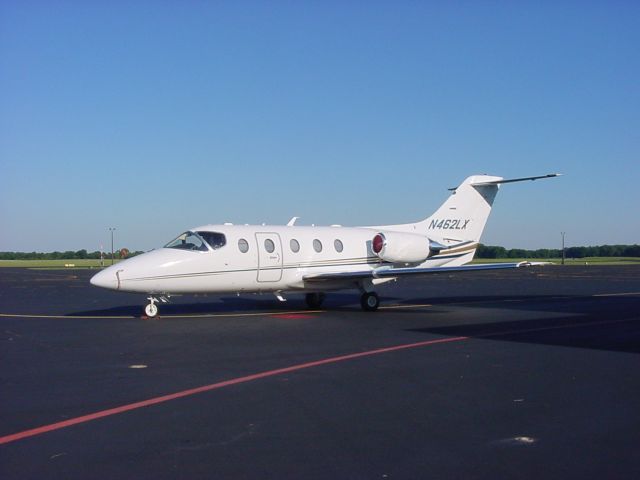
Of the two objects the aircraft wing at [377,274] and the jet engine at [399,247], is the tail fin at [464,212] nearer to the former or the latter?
the jet engine at [399,247]

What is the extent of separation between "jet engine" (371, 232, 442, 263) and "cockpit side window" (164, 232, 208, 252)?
586 centimetres

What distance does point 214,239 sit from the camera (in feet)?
59.8

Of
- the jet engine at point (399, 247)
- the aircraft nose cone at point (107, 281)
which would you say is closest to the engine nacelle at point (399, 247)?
the jet engine at point (399, 247)

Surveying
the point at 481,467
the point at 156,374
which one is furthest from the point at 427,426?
the point at 156,374

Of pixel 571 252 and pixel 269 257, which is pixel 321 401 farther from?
pixel 571 252

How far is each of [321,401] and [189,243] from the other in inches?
434

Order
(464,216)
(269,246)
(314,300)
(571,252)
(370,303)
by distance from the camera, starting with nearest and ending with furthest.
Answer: (269,246), (370,303), (314,300), (464,216), (571,252)

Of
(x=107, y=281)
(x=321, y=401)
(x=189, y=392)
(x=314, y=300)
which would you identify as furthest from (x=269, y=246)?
(x=321, y=401)

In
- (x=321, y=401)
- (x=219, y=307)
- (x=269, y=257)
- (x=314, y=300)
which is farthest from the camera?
(x=219, y=307)

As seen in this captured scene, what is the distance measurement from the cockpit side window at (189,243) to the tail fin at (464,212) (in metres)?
8.65

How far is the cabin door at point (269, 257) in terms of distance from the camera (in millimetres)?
18875

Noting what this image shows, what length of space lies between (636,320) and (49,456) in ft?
49.0

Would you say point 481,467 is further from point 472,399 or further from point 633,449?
point 472,399

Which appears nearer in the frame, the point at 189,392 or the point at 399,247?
the point at 189,392
